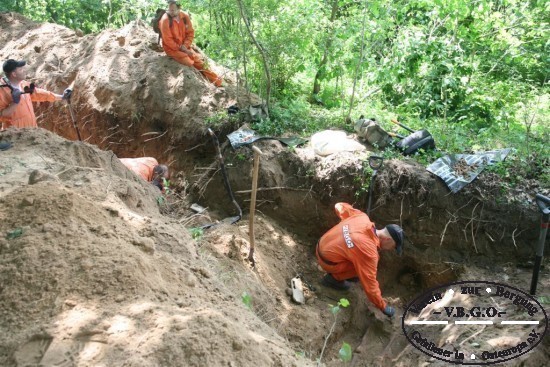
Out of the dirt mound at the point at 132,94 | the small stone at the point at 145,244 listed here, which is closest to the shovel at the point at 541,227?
the small stone at the point at 145,244

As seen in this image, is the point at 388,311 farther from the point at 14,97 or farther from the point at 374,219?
the point at 14,97

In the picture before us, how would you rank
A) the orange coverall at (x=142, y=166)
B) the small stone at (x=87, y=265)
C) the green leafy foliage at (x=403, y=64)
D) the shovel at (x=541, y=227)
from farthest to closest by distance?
the green leafy foliage at (x=403, y=64), the orange coverall at (x=142, y=166), the shovel at (x=541, y=227), the small stone at (x=87, y=265)

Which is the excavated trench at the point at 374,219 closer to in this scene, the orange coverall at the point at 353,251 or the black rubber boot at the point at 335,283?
the black rubber boot at the point at 335,283

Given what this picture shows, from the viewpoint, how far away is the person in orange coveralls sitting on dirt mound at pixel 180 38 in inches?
269

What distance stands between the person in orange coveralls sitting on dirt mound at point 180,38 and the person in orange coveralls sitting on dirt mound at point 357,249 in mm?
3564

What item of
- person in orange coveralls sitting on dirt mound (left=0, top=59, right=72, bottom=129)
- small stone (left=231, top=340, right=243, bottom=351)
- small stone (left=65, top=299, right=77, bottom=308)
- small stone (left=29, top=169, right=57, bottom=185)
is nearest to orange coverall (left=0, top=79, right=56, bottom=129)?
person in orange coveralls sitting on dirt mound (left=0, top=59, right=72, bottom=129)

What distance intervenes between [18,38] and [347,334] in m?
9.22

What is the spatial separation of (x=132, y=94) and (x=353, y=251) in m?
4.63

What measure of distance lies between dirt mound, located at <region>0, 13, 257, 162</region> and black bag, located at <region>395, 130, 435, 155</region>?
103 inches

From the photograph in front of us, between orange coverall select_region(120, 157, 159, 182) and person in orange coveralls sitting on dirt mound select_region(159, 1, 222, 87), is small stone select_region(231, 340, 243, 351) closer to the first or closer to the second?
orange coverall select_region(120, 157, 159, 182)

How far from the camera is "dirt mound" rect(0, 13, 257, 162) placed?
6848mm

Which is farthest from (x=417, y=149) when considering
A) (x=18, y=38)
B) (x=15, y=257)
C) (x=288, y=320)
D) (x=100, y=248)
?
(x=18, y=38)

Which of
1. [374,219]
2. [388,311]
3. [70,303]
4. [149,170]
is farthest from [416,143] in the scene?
[70,303]

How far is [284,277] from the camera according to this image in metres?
5.23
